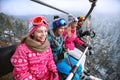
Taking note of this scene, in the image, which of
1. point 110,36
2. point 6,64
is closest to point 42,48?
point 6,64

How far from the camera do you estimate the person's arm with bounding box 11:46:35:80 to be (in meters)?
2.10

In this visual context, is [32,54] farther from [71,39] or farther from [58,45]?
[71,39]

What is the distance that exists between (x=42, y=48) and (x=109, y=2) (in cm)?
2618

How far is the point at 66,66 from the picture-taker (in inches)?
115

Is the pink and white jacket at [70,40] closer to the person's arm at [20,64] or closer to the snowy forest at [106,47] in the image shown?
the person's arm at [20,64]

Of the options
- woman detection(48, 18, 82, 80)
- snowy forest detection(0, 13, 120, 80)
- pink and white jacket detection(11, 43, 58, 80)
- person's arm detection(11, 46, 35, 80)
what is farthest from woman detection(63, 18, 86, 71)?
snowy forest detection(0, 13, 120, 80)

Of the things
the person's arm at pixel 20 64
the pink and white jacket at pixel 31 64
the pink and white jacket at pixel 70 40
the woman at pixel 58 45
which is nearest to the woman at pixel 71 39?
the pink and white jacket at pixel 70 40

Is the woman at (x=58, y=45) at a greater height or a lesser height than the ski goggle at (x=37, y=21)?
lesser

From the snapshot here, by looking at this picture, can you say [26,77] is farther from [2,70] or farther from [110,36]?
[110,36]

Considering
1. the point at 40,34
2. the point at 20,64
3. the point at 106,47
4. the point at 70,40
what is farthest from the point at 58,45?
the point at 106,47

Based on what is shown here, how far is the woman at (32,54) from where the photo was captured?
211cm

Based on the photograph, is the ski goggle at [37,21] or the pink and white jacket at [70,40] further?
the pink and white jacket at [70,40]

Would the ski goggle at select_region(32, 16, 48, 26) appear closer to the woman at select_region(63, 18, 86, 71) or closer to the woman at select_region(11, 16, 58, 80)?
the woman at select_region(11, 16, 58, 80)

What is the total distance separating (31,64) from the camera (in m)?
2.24
